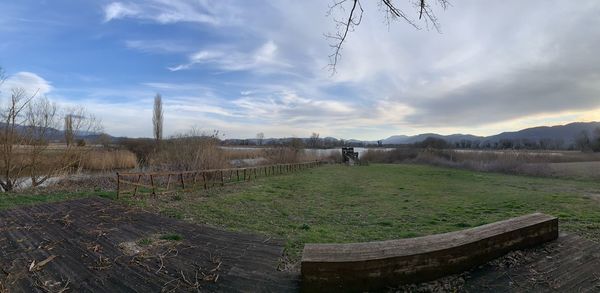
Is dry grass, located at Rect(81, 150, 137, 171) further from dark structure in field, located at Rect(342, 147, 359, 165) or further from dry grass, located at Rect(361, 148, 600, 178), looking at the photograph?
dry grass, located at Rect(361, 148, 600, 178)

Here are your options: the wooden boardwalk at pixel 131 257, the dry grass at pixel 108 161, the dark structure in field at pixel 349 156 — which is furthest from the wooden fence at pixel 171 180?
the dark structure in field at pixel 349 156

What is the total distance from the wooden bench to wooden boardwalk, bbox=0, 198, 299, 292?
17.6 inches

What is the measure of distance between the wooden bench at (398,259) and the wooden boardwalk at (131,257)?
448mm

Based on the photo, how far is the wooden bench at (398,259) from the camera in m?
3.01

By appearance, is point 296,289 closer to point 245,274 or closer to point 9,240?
point 245,274

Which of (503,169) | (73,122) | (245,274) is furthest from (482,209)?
(503,169)

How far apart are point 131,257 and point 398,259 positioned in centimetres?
351

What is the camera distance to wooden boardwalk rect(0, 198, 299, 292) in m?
3.44

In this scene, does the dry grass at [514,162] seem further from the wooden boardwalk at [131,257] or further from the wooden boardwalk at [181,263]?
the wooden boardwalk at [131,257]

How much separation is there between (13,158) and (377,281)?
16217mm

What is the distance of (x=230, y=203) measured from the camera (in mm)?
9242

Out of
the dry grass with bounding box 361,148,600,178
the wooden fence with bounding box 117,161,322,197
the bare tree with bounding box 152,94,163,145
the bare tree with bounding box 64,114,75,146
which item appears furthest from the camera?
the bare tree with bounding box 152,94,163,145

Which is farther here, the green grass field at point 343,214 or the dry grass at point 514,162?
the dry grass at point 514,162

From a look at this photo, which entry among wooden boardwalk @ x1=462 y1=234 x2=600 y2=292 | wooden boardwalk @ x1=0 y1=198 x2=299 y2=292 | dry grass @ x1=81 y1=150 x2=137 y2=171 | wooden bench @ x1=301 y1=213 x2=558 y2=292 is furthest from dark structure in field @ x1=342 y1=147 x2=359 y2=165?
wooden bench @ x1=301 y1=213 x2=558 y2=292
